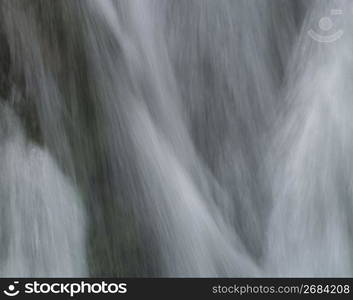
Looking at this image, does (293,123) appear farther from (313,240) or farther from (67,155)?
(67,155)

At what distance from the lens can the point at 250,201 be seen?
3.63 metres

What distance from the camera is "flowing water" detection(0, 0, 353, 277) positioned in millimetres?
3473

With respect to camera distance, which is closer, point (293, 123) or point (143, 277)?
point (143, 277)

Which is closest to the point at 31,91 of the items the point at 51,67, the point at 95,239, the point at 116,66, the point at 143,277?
the point at 51,67

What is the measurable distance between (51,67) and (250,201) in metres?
0.98

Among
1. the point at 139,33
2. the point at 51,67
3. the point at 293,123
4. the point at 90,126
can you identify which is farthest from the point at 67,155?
the point at 293,123

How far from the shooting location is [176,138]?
12.1 feet

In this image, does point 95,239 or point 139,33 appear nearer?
point 95,239

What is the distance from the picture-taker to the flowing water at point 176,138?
347 cm

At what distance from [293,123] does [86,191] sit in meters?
0.91

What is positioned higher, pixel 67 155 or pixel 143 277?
pixel 67 155

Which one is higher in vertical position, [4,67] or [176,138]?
[4,67]

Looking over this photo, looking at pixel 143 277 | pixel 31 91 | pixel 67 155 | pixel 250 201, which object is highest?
pixel 31 91

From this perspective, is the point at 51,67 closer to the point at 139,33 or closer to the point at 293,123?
the point at 139,33
